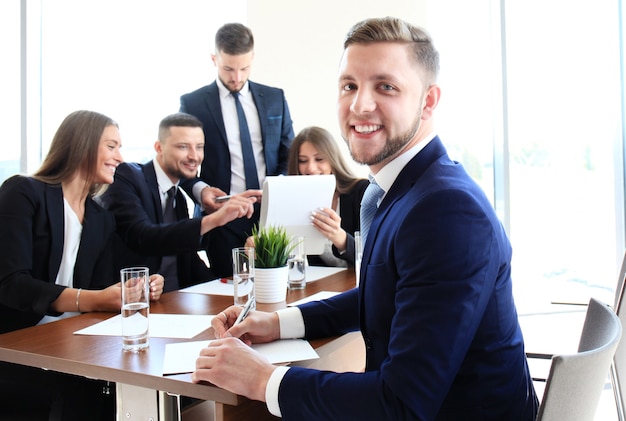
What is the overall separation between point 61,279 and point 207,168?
4.34ft

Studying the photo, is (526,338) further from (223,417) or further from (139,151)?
(139,151)

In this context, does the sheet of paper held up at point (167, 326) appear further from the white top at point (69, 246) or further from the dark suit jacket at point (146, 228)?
the dark suit jacket at point (146, 228)

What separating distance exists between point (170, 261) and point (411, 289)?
7.28 ft

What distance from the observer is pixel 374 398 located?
1.11 metres

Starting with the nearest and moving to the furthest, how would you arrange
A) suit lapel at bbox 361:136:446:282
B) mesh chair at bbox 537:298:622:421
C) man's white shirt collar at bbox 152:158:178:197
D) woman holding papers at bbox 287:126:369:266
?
mesh chair at bbox 537:298:622:421 → suit lapel at bbox 361:136:446:282 → woman holding papers at bbox 287:126:369:266 → man's white shirt collar at bbox 152:158:178:197

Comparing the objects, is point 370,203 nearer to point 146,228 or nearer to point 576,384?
point 576,384

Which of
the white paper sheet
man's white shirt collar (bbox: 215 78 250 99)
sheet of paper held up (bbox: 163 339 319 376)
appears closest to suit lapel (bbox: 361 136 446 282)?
sheet of paper held up (bbox: 163 339 319 376)

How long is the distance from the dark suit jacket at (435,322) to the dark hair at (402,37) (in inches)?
9.1

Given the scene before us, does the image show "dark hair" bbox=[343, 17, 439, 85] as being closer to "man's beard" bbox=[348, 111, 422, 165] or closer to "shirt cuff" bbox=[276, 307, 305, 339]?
"man's beard" bbox=[348, 111, 422, 165]

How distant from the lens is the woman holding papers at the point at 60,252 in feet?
6.17

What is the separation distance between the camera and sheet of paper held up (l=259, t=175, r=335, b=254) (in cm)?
258

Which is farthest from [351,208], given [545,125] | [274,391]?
[545,125]

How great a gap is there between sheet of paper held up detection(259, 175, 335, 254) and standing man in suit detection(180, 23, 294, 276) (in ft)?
2.57

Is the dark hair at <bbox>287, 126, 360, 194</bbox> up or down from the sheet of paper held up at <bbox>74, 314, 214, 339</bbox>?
up
